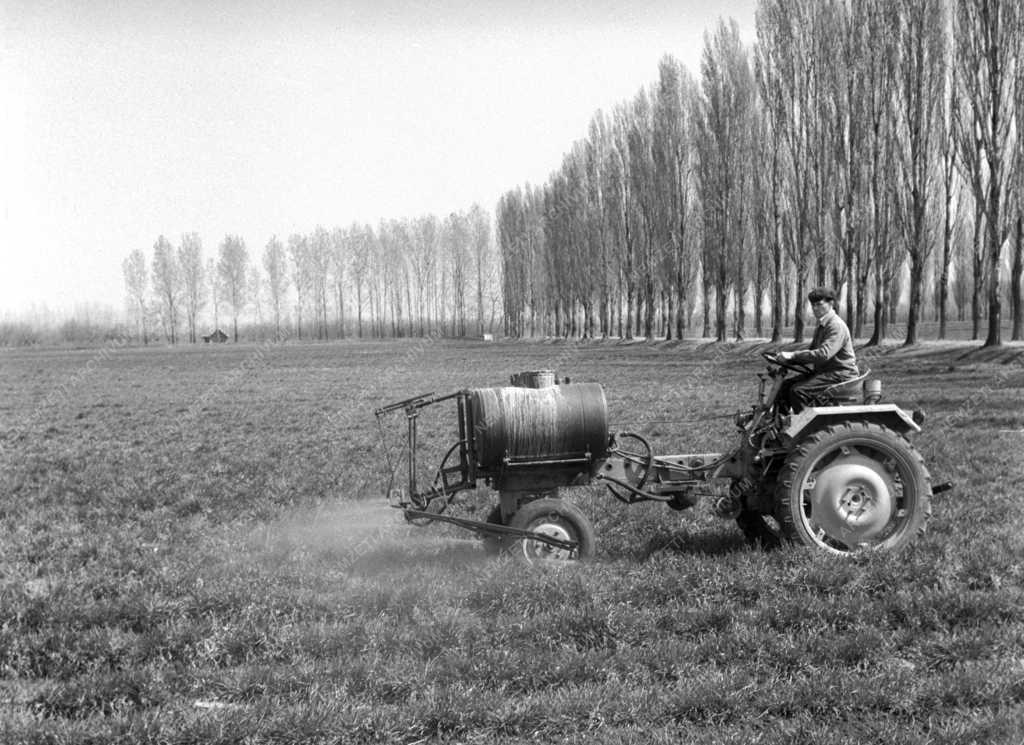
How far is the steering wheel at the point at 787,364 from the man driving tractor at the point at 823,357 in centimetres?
2

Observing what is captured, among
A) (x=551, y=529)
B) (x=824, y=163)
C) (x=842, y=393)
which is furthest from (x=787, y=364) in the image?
(x=824, y=163)

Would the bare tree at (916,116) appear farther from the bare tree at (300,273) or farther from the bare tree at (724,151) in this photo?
the bare tree at (300,273)

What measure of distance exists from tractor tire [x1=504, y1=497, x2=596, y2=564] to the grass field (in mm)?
184

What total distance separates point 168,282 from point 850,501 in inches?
4273

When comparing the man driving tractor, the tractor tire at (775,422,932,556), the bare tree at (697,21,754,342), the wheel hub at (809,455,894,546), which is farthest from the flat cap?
the bare tree at (697,21,754,342)

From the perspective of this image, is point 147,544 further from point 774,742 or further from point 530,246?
point 530,246

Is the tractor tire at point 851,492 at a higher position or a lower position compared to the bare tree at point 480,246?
lower

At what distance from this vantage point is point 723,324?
48906mm

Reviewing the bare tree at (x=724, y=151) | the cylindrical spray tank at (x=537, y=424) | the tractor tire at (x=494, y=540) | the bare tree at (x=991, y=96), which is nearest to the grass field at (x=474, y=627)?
the tractor tire at (x=494, y=540)

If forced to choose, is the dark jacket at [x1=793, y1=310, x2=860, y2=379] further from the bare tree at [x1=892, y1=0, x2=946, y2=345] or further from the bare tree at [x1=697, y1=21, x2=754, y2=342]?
the bare tree at [x1=697, y1=21, x2=754, y2=342]

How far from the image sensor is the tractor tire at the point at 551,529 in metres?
6.08

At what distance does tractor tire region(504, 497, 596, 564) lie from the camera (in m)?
6.08

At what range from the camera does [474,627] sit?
5000mm

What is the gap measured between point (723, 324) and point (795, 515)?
145 feet
